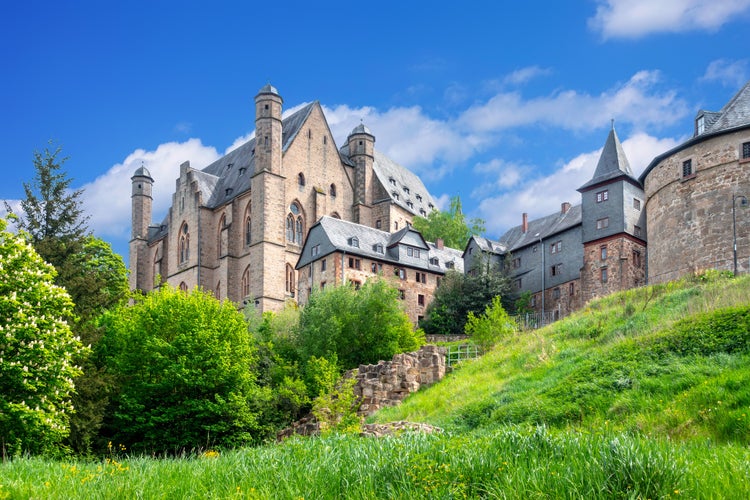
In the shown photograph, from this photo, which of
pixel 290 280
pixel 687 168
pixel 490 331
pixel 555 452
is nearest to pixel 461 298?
pixel 290 280

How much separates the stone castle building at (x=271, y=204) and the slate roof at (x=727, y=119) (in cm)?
3176

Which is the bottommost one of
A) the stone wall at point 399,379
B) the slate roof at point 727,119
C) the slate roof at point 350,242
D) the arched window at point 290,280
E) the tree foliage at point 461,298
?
the stone wall at point 399,379

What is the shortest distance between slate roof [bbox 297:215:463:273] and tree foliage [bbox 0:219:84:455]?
35.4 m

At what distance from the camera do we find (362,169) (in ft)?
265

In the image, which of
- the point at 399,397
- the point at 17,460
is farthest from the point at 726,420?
the point at 399,397

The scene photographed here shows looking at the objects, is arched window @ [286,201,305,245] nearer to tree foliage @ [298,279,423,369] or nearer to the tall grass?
tree foliage @ [298,279,423,369]

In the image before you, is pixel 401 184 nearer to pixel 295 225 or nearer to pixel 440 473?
pixel 295 225

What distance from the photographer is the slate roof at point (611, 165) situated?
54.4 m

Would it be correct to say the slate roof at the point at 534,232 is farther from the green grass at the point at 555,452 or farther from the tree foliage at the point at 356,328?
the green grass at the point at 555,452

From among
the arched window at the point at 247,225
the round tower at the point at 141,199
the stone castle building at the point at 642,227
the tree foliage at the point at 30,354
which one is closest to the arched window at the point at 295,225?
the arched window at the point at 247,225

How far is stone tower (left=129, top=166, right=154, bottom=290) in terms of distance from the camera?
91.3 meters

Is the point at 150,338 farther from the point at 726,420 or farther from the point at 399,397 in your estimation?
the point at 726,420

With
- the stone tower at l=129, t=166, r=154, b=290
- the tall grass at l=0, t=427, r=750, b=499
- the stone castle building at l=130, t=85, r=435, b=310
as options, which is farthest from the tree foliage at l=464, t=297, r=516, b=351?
the stone tower at l=129, t=166, r=154, b=290

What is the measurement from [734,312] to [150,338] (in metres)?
26.2
